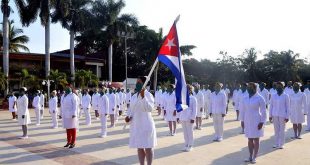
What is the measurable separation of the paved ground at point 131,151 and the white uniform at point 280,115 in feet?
1.23

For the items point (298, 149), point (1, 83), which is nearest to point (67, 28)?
point (1, 83)

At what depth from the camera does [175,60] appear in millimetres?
7570

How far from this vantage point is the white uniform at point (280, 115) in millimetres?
11382

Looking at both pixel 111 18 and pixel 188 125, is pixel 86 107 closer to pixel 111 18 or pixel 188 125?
pixel 188 125

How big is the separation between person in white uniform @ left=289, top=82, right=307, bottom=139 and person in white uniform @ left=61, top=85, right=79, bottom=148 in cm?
749

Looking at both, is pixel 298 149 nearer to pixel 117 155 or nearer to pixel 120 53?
pixel 117 155

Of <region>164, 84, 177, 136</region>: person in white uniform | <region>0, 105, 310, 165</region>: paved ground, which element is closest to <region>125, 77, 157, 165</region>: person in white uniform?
<region>0, 105, 310, 165</region>: paved ground

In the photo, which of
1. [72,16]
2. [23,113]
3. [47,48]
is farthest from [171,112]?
[72,16]

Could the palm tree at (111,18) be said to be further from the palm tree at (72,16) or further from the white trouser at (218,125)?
the white trouser at (218,125)

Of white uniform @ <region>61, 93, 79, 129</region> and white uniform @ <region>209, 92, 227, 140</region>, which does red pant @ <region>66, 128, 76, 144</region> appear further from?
white uniform @ <region>209, 92, 227, 140</region>

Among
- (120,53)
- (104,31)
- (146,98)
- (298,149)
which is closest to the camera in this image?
(146,98)

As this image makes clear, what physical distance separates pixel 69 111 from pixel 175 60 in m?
5.56

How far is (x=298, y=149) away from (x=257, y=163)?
8.69 feet

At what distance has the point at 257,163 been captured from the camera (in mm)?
9133
